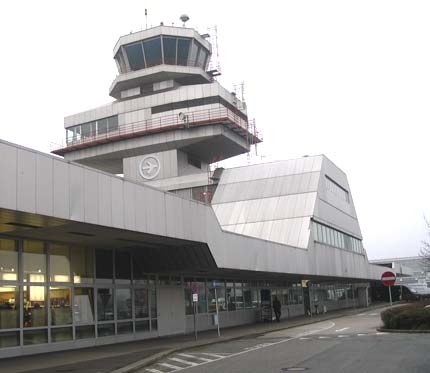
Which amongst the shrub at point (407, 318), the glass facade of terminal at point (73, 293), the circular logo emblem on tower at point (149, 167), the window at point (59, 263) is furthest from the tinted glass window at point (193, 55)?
the window at point (59, 263)

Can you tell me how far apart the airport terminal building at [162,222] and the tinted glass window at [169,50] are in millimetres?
93

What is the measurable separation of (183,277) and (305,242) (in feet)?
55.2

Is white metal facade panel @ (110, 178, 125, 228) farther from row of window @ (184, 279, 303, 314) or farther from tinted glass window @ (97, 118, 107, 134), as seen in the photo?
tinted glass window @ (97, 118, 107, 134)

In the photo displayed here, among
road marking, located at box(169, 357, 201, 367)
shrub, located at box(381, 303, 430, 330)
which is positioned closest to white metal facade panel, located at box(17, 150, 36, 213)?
road marking, located at box(169, 357, 201, 367)

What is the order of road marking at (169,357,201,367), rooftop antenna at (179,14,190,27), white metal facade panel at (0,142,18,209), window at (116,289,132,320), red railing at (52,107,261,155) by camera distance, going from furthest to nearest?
rooftop antenna at (179,14,190,27)
red railing at (52,107,261,155)
window at (116,289,132,320)
road marking at (169,357,201,367)
white metal facade panel at (0,142,18,209)

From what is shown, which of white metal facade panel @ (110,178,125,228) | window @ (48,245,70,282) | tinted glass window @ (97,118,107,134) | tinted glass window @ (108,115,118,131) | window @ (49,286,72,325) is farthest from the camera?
tinted glass window @ (97,118,107,134)

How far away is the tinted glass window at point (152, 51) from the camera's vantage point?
187ft

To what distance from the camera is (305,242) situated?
46.1m

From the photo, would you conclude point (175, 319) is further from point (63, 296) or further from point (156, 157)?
point (156, 157)

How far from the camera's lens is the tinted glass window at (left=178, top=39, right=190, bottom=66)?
56.8 metres

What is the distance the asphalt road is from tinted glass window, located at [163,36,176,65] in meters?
38.6

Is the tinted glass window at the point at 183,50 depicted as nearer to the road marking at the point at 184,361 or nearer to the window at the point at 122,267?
the window at the point at 122,267

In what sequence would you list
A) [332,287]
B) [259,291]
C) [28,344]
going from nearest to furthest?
[28,344]
[259,291]
[332,287]

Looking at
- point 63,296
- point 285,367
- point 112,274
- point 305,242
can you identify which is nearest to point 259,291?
point 305,242
